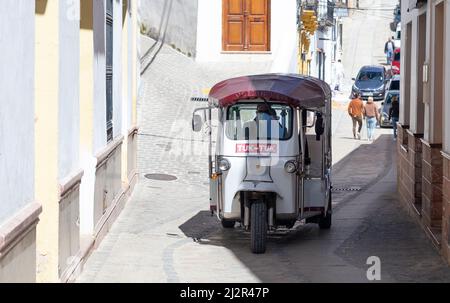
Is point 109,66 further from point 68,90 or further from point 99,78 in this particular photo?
point 68,90

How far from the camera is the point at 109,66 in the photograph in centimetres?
1525

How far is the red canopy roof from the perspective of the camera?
43.3ft

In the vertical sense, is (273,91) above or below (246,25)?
below

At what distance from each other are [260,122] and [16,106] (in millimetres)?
6280

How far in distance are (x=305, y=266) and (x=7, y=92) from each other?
593 cm

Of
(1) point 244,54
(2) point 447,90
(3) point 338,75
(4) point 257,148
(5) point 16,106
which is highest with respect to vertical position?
(1) point 244,54

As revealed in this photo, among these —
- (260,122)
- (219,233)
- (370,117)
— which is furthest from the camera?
(370,117)

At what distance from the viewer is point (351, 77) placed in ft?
207

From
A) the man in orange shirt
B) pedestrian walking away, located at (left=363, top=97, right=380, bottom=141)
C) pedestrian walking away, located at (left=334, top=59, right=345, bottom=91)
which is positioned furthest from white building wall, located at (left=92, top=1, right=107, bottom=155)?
pedestrian walking away, located at (left=334, top=59, right=345, bottom=91)

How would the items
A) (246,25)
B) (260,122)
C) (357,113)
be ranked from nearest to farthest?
(260,122) → (357,113) → (246,25)

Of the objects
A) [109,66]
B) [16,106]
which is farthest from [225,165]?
[16,106]

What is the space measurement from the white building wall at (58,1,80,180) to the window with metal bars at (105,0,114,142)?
4078mm

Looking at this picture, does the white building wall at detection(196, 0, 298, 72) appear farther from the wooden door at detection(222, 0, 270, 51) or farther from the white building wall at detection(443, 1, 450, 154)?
the white building wall at detection(443, 1, 450, 154)
